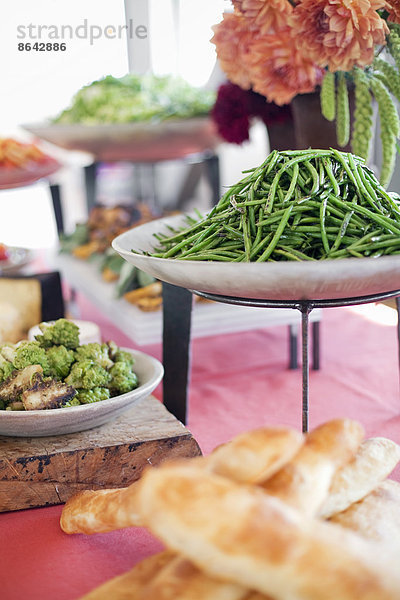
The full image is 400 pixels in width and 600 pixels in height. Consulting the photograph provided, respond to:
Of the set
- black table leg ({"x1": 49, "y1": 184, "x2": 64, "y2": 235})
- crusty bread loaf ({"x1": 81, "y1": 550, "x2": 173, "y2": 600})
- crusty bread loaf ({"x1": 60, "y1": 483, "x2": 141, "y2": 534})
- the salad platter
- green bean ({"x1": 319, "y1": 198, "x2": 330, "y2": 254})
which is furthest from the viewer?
black table leg ({"x1": 49, "y1": 184, "x2": 64, "y2": 235})

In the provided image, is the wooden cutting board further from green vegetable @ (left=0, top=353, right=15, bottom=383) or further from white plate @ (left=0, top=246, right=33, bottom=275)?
white plate @ (left=0, top=246, right=33, bottom=275)

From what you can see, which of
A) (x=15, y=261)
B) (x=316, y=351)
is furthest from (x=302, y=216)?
(x=15, y=261)

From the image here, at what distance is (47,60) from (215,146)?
111 inches

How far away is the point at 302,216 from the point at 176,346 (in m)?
0.43

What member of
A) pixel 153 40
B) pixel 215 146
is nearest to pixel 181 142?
pixel 215 146

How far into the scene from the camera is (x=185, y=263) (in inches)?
28.6

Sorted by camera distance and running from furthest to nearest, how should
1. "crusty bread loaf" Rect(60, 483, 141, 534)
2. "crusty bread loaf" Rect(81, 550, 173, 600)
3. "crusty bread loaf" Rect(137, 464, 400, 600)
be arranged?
"crusty bread loaf" Rect(60, 483, 141, 534) < "crusty bread loaf" Rect(81, 550, 173, 600) < "crusty bread loaf" Rect(137, 464, 400, 600)

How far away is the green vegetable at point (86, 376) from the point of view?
0.92 m

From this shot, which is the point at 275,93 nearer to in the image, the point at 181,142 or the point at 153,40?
the point at 181,142

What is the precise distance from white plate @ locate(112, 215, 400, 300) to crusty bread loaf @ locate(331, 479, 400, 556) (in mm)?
216

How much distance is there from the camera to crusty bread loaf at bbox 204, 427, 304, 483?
513mm

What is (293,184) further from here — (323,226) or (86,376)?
(86,376)

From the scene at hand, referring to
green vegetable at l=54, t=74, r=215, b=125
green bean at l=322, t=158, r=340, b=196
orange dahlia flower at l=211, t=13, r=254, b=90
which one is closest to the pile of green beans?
green bean at l=322, t=158, r=340, b=196

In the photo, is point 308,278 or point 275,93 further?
point 275,93
